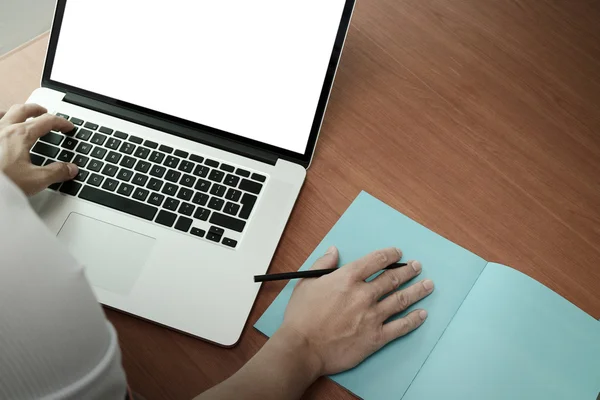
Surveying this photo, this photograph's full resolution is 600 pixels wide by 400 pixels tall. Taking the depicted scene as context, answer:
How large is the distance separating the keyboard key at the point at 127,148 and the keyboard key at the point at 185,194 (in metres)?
0.10

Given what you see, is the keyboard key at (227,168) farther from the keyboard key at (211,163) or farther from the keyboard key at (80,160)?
the keyboard key at (80,160)

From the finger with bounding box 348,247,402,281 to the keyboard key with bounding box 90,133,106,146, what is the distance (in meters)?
0.40

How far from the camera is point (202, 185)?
2.43ft

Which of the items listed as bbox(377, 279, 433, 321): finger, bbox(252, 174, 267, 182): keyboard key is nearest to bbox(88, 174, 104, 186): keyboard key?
bbox(252, 174, 267, 182): keyboard key

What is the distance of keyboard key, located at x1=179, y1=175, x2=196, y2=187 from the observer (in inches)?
29.3

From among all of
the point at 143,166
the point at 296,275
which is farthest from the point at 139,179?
the point at 296,275

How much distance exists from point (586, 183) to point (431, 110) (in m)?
0.25

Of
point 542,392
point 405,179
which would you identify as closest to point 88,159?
point 405,179

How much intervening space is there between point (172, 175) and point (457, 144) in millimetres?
424

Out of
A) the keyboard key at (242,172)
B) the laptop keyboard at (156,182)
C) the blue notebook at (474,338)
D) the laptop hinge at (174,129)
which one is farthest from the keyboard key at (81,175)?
the blue notebook at (474,338)

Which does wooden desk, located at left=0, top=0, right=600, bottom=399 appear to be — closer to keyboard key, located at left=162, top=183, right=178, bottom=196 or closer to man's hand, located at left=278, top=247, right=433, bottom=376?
man's hand, located at left=278, top=247, right=433, bottom=376

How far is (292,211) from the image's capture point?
2.49ft

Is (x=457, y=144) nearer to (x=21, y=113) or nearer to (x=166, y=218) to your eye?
(x=166, y=218)

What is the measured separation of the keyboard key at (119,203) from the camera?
0.73 m
